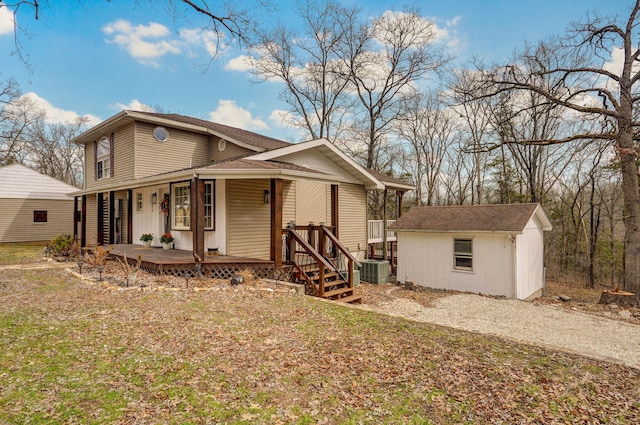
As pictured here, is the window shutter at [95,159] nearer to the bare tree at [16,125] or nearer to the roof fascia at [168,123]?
the roof fascia at [168,123]

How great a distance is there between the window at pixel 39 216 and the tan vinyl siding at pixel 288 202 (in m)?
17.5

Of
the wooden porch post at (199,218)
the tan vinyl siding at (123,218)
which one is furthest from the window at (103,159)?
the wooden porch post at (199,218)

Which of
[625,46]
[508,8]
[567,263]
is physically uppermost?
[508,8]

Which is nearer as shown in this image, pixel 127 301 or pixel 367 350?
pixel 367 350

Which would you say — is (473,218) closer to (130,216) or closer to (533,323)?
(533,323)

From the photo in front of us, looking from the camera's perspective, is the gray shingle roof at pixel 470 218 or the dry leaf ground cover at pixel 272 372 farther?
the gray shingle roof at pixel 470 218

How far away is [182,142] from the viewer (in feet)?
46.3

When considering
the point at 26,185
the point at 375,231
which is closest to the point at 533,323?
the point at 375,231

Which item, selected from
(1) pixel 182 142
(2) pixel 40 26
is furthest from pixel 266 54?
(2) pixel 40 26

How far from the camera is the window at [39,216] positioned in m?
20.4

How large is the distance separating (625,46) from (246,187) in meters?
13.6

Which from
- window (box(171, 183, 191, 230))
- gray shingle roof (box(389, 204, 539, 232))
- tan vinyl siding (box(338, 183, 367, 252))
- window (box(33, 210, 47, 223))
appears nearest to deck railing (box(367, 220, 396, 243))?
tan vinyl siding (box(338, 183, 367, 252))

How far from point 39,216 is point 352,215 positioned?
18.9 metres

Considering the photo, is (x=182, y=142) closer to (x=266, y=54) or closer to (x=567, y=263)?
(x=266, y=54)
